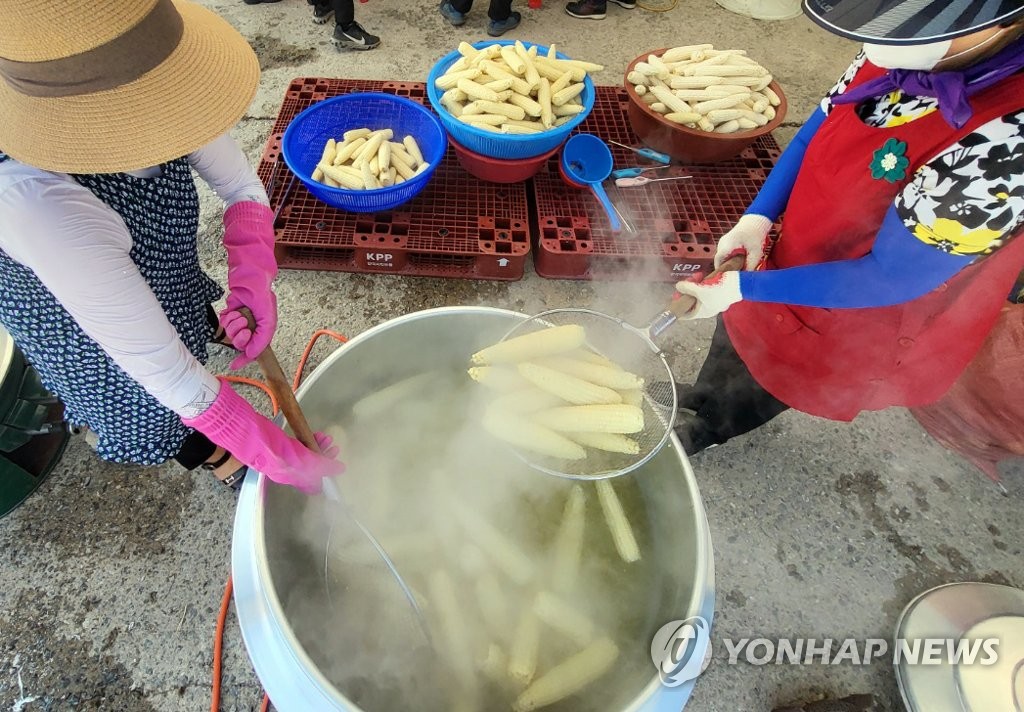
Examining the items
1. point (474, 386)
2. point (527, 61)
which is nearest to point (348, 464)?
point (474, 386)

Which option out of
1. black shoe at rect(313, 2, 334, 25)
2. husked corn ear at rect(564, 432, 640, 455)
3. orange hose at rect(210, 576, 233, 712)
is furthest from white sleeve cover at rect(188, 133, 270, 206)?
black shoe at rect(313, 2, 334, 25)

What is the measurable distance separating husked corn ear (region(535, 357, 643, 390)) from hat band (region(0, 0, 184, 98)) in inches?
55.3

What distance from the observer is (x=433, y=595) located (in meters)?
1.95

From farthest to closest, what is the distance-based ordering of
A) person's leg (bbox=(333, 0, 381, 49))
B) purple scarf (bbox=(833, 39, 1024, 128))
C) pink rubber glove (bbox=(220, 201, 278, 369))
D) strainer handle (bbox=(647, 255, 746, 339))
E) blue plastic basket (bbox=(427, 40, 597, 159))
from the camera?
1. person's leg (bbox=(333, 0, 381, 49))
2. blue plastic basket (bbox=(427, 40, 597, 159))
3. strainer handle (bbox=(647, 255, 746, 339))
4. pink rubber glove (bbox=(220, 201, 278, 369))
5. purple scarf (bbox=(833, 39, 1024, 128))

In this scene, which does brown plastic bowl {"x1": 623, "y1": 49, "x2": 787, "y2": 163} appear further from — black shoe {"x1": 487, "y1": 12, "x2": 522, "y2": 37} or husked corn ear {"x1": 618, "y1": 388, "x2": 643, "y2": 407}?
husked corn ear {"x1": 618, "y1": 388, "x2": 643, "y2": 407}

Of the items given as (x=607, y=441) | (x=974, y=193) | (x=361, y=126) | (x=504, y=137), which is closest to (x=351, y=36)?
(x=361, y=126)

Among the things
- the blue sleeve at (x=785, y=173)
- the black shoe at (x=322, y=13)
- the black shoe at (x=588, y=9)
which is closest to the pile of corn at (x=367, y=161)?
the blue sleeve at (x=785, y=173)

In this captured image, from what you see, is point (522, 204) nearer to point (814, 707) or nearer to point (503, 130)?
point (503, 130)

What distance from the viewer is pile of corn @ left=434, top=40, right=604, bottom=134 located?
3.24 meters

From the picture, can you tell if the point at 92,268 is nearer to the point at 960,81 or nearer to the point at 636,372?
the point at 636,372

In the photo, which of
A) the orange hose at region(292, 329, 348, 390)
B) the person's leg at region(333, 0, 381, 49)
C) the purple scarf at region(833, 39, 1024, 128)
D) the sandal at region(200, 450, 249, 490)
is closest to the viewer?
the purple scarf at region(833, 39, 1024, 128)

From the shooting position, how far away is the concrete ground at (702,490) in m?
2.34

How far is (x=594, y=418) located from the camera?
6.20ft

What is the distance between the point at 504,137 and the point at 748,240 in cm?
156
